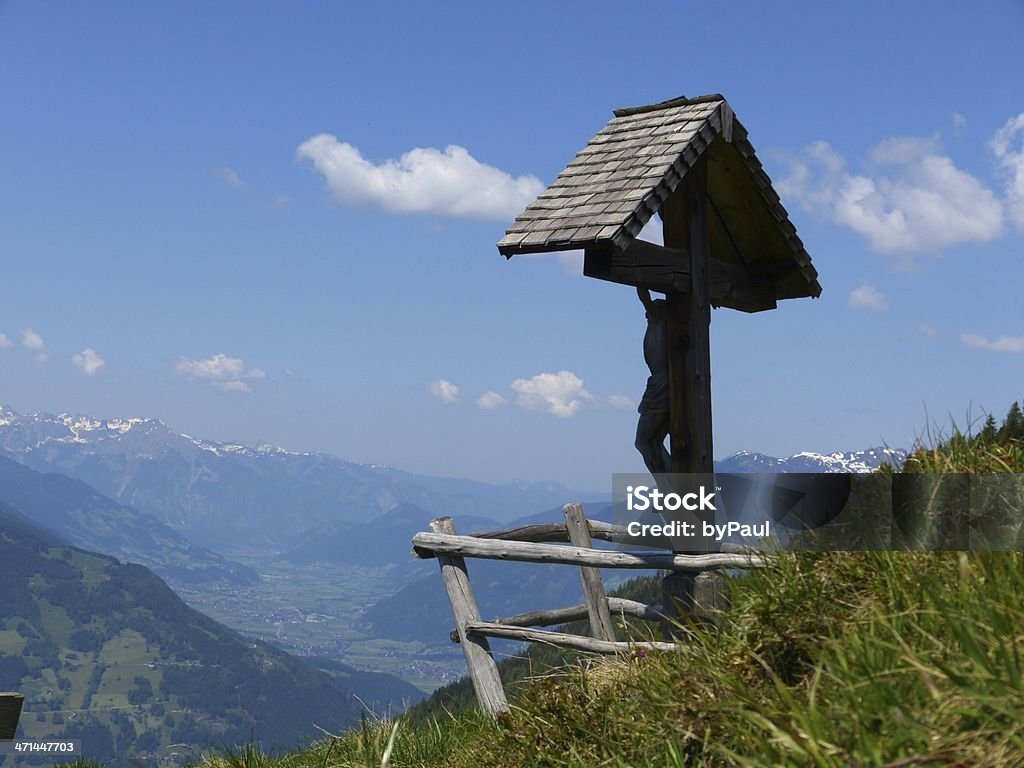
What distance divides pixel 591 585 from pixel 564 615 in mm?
458

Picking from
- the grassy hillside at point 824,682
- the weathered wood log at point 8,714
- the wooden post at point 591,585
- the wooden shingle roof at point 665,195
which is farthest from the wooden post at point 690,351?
the weathered wood log at point 8,714

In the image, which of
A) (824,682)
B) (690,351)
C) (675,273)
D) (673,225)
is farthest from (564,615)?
(824,682)

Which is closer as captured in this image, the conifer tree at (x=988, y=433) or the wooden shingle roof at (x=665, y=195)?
the conifer tree at (x=988, y=433)

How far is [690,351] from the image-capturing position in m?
9.45

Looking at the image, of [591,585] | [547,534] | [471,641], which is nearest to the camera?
[471,641]

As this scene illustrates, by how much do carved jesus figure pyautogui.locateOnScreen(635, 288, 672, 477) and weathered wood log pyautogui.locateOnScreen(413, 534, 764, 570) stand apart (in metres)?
1.02

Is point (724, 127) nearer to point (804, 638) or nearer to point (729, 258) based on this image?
point (729, 258)

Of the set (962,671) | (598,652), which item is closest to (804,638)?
(962,671)

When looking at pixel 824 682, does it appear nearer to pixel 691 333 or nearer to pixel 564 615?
pixel 691 333

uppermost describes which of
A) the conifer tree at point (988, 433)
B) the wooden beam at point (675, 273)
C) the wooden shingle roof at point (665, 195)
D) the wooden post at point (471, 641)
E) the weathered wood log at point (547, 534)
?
the wooden shingle roof at point (665, 195)

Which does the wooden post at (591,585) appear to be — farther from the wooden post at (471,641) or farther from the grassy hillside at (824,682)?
the grassy hillside at (824,682)

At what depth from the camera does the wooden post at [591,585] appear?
1166 cm

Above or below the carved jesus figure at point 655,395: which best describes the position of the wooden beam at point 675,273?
above

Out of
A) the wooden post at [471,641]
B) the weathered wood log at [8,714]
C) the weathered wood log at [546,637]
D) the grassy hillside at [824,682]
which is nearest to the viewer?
the grassy hillside at [824,682]
